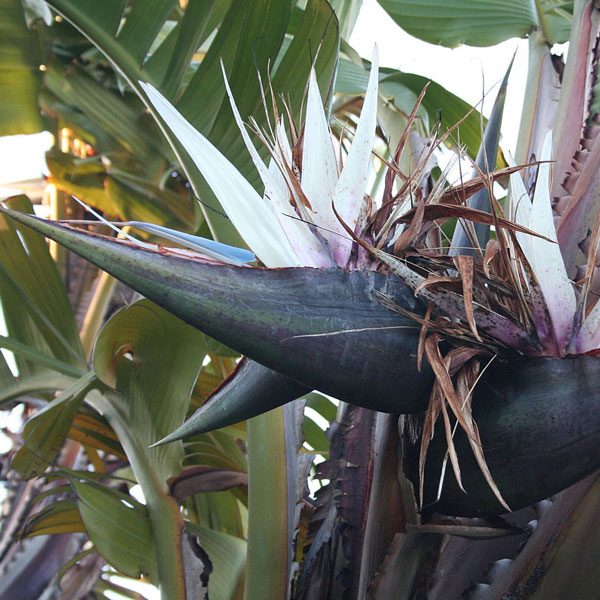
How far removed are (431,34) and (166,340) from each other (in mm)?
589

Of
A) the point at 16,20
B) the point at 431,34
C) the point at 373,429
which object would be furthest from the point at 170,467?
the point at 431,34

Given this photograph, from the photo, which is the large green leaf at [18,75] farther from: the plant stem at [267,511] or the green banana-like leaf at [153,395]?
the plant stem at [267,511]

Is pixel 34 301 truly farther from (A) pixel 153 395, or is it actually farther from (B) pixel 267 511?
(B) pixel 267 511

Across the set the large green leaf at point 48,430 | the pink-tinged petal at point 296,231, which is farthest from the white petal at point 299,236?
the large green leaf at point 48,430

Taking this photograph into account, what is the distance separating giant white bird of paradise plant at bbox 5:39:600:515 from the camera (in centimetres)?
35

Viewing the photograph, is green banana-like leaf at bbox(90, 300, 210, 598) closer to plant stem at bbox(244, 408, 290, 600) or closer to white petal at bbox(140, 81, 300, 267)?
plant stem at bbox(244, 408, 290, 600)

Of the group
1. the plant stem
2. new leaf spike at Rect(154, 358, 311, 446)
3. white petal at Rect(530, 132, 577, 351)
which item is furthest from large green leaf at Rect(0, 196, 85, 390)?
white petal at Rect(530, 132, 577, 351)

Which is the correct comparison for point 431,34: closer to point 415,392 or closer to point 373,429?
Answer: point 373,429

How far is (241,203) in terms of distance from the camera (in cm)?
41

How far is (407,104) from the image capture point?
978 mm

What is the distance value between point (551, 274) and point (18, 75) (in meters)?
0.85

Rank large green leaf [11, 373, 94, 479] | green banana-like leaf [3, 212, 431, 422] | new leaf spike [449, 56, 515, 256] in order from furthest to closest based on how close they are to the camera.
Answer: large green leaf [11, 373, 94, 479] → new leaf spike [449, 56, 515, 256] → green banana-like leaf [3, 212, 431, 422]

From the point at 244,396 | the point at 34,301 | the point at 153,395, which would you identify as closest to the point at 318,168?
the point at 244,396

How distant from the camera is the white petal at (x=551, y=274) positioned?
401 mm
